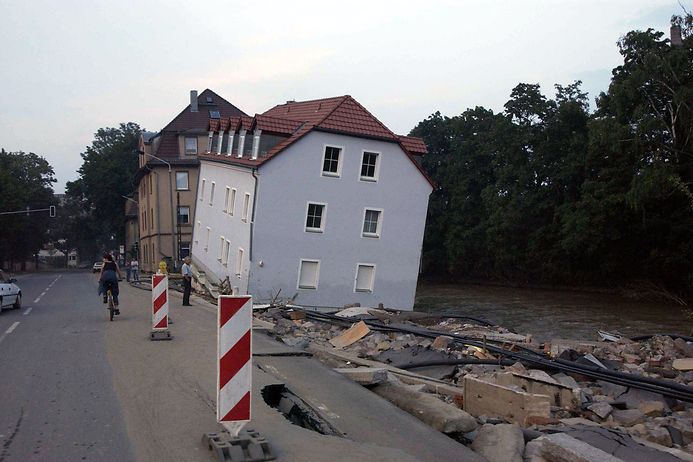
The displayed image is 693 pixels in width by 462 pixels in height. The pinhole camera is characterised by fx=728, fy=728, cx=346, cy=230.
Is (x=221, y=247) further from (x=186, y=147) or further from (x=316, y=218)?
(x=186, y=147)

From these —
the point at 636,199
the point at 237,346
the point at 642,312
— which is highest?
the point at 636,199

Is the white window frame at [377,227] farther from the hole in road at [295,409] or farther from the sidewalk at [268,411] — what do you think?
the hole in road at [295,409]

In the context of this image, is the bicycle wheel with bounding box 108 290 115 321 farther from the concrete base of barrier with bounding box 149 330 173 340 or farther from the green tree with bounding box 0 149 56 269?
the green tree with bounding box 0 149 56 269

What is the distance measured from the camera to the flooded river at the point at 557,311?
31.3 meters

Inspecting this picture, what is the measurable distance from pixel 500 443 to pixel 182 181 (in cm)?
A: 5936

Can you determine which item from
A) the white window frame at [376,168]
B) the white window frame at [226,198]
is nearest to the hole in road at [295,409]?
the white window frame at [376,168]

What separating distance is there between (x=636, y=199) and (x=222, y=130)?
24.1 metres

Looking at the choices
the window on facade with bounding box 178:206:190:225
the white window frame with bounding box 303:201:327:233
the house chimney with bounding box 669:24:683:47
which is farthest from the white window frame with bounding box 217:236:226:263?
the house chimney with bounding box 669:24:683:47

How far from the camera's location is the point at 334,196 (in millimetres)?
35375

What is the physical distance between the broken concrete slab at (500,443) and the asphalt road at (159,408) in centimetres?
22

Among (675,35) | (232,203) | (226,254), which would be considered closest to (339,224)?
(232,203)

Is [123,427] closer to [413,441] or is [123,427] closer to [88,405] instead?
[88,405]

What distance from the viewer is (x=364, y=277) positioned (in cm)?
3634

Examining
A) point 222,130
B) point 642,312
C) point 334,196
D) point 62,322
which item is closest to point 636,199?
point 642,312
